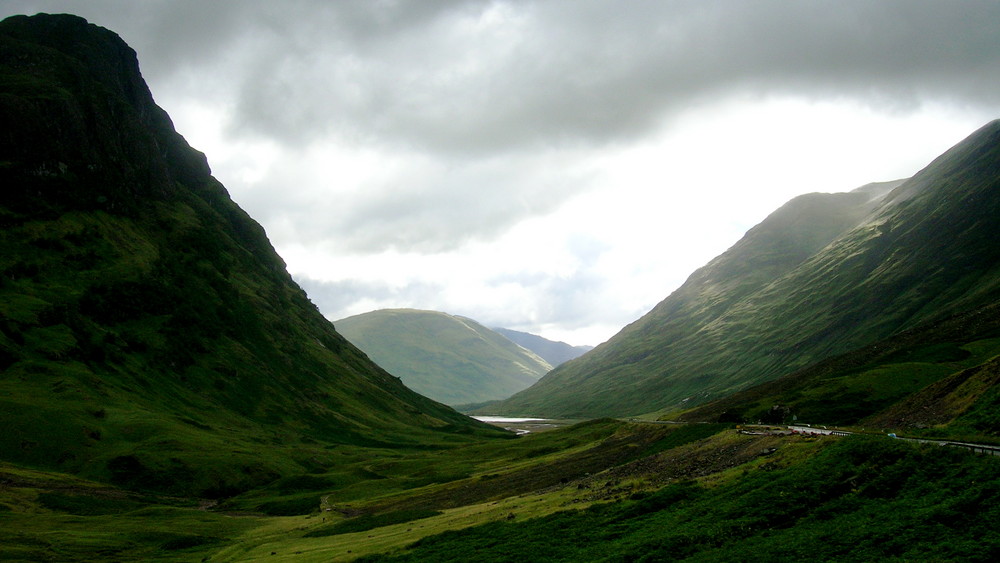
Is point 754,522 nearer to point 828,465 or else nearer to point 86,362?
point 828,465

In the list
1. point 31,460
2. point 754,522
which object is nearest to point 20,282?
point 31,460

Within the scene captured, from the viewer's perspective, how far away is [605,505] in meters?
50.4

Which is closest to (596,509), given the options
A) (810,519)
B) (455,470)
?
(810,519)

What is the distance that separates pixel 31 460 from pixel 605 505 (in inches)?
4838

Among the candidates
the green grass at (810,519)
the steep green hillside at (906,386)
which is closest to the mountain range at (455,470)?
the green grass at (810,519)

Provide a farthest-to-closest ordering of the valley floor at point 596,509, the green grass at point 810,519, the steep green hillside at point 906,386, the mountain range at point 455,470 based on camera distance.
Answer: the steep green hillside at point 906,386 → the mountain range at point 455,470 → the valley floor at point 596,509 → the green grass at point 810,519

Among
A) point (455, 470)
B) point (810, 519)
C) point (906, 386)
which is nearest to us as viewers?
point (810, 519)

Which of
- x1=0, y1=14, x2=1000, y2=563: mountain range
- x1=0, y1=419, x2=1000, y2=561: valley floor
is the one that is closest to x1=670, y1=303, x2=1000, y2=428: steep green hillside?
x1=0, y1=14, x2=1000, y2=563: mountain range

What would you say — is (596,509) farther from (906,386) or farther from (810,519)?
(906,386)

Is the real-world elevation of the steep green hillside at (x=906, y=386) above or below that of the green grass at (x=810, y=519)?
below

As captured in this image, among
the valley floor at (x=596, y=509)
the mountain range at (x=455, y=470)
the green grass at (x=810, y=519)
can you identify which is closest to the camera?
the green grass at (x=810, y=519)

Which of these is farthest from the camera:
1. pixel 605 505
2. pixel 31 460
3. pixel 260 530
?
pixel 31 460

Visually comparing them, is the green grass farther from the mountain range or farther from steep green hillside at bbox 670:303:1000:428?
steep green hillside at bbox 670:303:1000:428

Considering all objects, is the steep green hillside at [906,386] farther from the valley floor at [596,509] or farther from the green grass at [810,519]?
the valley floor at [596,509]
